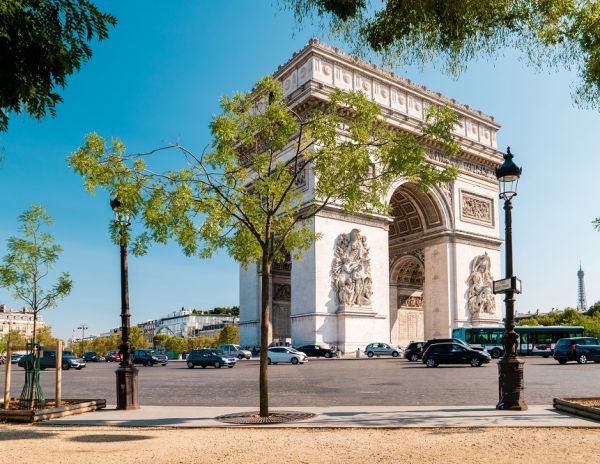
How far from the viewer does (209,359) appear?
Answer: 39.1 meters

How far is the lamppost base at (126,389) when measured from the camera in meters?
13.3

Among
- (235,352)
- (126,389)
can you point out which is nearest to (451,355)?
(235,352)

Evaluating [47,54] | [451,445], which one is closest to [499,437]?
[451,445]

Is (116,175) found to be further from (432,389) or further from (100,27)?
(432,389)

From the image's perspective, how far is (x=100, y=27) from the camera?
8383 millimetres

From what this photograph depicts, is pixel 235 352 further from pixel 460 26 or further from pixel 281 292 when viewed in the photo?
pixel 460 26

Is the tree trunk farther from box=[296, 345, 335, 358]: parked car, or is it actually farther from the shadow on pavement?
box=[296, 345, 335, 358]: parked car

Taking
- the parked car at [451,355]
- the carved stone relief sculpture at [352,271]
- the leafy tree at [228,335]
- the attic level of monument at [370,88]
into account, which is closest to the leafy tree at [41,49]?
the parked car at [451,355]

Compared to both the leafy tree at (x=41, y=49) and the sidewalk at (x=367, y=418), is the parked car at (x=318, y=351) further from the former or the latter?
the leafy tree at (x=41, y=49)

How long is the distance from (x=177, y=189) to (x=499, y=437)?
720cm

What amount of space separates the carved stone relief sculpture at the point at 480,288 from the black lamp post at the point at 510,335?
34.9 meters

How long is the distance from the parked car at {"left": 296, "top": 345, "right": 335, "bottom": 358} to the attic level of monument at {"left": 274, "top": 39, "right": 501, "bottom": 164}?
14.8 metres

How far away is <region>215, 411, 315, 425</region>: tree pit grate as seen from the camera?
1102 centimetres

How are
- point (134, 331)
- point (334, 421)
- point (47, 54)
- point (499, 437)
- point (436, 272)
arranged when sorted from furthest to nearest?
point (134, 331) → point (436, 272) → point (334, 421) → point (499, 437) → point (47, 54)
